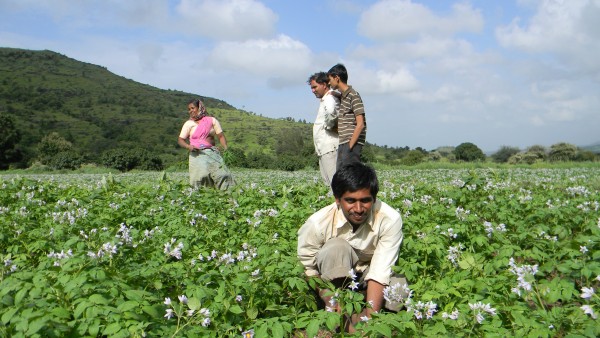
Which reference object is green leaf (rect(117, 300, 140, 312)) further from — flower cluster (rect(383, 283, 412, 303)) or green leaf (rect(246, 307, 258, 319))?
flower cluster (rect(383, 283, 412, 303))

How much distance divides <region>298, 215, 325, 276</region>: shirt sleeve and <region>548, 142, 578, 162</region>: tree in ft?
131

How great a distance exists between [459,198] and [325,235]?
384cm

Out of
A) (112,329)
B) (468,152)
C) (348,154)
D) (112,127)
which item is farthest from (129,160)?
(112,127)

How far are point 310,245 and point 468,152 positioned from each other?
48.9 metres

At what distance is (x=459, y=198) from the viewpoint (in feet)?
22.2

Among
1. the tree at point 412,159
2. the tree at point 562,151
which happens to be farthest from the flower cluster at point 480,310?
the tree at point 562,151

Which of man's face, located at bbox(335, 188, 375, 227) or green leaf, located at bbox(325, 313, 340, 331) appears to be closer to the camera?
green leaf, located at bbox(325, 313, 340, 331)

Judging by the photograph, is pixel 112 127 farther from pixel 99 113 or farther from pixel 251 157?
pixel 251 157

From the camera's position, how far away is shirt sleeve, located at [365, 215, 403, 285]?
3250 millimetres

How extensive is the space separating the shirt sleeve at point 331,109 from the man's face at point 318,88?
0.38ft

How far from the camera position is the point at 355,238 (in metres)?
3.50

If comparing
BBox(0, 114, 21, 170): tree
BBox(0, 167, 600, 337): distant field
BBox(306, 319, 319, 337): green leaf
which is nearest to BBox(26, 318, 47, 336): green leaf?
BBox(0, 167, 600, 337): distant field

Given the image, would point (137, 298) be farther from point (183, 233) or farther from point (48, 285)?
point (183, 233)

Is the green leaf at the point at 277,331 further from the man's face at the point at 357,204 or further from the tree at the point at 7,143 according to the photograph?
the tree at the point at 7,143
